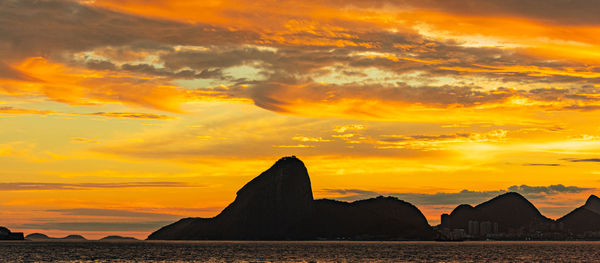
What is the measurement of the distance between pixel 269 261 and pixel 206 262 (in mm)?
17535

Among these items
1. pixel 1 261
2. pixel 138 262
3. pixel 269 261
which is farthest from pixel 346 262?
pixel 1 261

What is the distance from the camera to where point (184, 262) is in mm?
192375

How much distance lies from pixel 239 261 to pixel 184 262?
14932 mm

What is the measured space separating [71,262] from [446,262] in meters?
103

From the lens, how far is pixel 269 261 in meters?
196

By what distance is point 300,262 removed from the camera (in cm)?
19125

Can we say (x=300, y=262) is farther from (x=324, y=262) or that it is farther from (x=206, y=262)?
(x=206, y=262)

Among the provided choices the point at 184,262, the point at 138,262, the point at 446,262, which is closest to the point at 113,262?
the point at 138,262

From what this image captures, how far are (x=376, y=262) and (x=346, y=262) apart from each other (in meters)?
8.86

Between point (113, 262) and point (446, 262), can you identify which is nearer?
point (113, 262)

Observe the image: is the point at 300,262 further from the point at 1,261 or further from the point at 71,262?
the point at 1,261

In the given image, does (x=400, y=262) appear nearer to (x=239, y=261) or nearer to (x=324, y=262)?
(x=324, y=262)

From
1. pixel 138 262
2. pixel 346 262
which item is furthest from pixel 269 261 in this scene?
pixel 138 262

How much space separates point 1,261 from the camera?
190500mm
